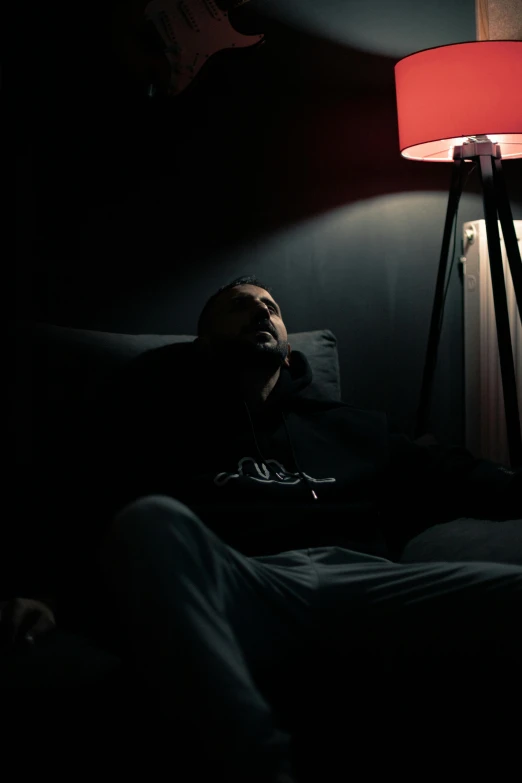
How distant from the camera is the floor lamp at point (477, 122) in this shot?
1.88 meters

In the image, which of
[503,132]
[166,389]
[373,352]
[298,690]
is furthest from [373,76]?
[298,690]

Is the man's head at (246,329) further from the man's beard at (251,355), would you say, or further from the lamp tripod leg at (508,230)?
the lamp tripod leg at (508,230)

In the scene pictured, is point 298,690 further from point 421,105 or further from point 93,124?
point 93,124

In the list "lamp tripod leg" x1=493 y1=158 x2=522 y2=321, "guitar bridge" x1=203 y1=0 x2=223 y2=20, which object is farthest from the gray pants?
"guitar bridge" x1=203 y1=0 x2=223 y2=20

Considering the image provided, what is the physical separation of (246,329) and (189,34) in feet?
3.30

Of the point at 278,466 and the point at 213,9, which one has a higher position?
the point at 213,9

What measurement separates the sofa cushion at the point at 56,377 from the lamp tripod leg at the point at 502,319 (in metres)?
0.54

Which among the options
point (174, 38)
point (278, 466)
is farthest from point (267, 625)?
point (174, 38)

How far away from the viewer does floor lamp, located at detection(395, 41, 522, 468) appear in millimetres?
1885

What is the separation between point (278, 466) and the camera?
1596 millimetres

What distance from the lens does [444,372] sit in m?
2.48

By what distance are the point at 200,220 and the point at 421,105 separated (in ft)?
2.35

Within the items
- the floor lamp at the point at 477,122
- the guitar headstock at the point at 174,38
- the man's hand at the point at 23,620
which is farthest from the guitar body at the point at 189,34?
the man's hand at the point at 23,620

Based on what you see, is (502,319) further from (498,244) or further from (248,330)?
(248,330)
